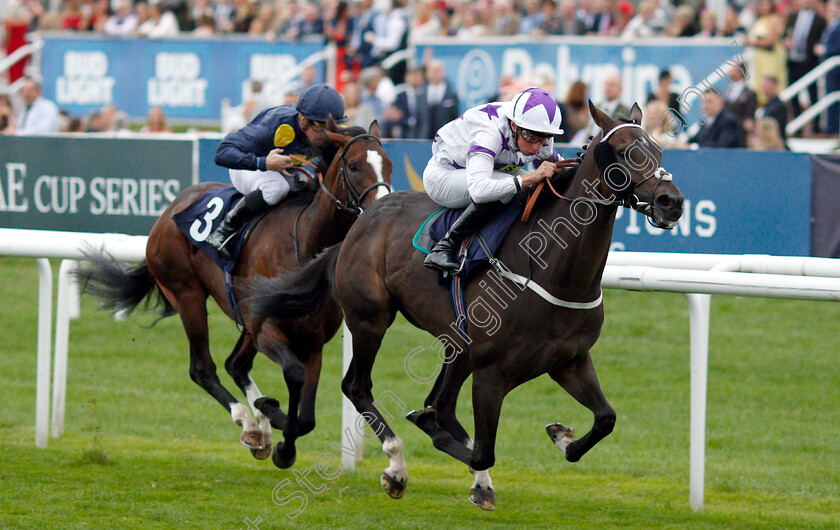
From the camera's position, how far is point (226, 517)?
4984mm

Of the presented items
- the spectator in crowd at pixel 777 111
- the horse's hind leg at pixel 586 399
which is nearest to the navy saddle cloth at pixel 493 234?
the horse's hind leg at pixel 586 399

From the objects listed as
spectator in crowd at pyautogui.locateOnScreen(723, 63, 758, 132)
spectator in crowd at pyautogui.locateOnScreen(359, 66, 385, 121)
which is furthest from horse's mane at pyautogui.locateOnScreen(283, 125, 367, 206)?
spectator in crowd at pyautogui.locateOnScreen(359, 66, 385, 121)

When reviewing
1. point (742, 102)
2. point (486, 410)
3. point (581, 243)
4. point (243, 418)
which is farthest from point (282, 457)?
point (742, 102)

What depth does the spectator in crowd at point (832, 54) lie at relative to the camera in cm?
1149

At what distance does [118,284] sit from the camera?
21.0 feet

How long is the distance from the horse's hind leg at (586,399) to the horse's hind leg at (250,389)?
64.0 inches

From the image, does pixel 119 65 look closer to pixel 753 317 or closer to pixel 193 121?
pixel 193 121

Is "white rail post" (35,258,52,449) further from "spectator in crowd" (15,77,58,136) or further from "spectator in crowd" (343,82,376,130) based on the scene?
"spectator in crowd" (15,77,58,136)

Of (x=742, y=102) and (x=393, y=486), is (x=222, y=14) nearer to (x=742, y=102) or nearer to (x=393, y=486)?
(x=742, y=102)

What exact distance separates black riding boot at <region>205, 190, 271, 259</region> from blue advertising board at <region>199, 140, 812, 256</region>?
3.74m

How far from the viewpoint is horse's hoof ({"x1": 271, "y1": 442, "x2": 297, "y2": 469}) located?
556cm

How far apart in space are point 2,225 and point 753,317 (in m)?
7.09

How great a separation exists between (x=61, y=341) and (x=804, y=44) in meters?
8.46

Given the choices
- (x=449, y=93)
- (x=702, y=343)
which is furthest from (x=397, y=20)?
(x=702, y=343)
